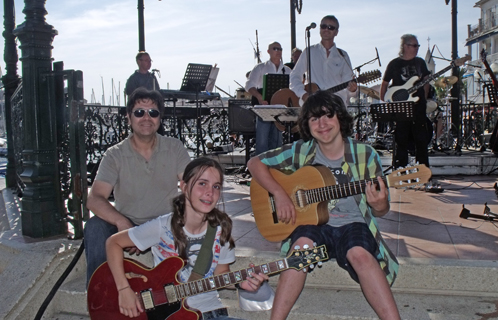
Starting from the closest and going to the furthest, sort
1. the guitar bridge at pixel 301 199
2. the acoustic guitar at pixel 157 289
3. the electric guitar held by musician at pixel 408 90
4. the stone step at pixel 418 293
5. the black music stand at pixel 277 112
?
the acoustic guitar at pixel 157 289 → the stone step at pixel 418 293 → the guitar bridge at pixel 301 199 → the black music stand at pixel 277 112 → the electric guitar held by musician at pixel 408 90

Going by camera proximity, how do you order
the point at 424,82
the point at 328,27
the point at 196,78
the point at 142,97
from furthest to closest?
the point at 196,78 < the point at 424,82 < the point at 328,27 < the point at 142,97

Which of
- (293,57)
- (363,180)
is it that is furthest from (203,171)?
(293,57)

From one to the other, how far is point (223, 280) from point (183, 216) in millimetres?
450

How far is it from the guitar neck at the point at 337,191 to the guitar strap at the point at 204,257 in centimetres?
69

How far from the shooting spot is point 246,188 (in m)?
7.05

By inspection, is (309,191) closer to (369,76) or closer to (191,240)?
(191,240)

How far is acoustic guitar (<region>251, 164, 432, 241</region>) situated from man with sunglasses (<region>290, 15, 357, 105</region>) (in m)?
2.62

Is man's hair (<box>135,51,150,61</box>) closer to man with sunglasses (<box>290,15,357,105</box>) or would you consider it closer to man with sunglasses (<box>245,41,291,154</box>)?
man with sunglasses (<box>245,41,291,154</box>)

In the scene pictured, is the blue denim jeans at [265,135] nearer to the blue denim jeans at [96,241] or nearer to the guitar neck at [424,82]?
the guitar neck at [424,82]

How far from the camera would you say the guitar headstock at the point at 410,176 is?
248 centimetres

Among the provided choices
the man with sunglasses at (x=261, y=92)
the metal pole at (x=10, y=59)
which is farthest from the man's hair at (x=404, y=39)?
the metal pole at (x=10, y=59)

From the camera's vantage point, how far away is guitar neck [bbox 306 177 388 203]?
264 centimetres

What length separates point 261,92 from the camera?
7219 mm

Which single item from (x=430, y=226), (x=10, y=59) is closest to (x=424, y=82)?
(x=430, y=226)
